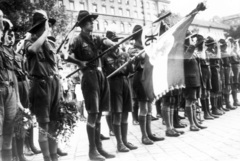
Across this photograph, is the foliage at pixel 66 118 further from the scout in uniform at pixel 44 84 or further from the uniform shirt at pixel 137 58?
the uniform shirt at pixel 137 58

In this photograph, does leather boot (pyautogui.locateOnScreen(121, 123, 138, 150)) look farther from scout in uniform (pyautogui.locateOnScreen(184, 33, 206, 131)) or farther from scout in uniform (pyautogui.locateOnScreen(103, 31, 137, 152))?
scout in uniform (pyautogui.locateOnScreen(184, 33, 206, 131))

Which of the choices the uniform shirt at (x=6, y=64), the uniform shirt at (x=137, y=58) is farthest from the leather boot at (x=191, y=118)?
the uniform shirt at (x=6, y=64)

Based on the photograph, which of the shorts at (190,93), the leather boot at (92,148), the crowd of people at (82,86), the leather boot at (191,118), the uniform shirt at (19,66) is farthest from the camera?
the shorts at (190,93)

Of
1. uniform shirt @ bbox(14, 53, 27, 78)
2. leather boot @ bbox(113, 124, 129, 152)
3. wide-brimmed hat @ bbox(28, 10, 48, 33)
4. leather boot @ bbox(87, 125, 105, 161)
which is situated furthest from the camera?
uniform shirt @ bbox(14, 53, 27, 78)

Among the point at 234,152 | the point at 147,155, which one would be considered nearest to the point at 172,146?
the point at 147,155

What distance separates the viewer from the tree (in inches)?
982

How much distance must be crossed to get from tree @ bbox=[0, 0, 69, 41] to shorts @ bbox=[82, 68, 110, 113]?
1669 centimetres

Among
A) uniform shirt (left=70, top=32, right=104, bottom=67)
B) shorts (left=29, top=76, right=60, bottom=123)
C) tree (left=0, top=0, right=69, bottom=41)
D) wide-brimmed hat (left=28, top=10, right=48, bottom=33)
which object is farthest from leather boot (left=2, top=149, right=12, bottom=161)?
tree (left=0, top=0, right=69, bottom=41)

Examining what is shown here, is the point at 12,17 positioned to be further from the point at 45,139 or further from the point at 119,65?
the point at 45,139

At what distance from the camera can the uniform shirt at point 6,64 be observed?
4370 millimetres

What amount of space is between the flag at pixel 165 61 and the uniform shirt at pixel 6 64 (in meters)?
2.11

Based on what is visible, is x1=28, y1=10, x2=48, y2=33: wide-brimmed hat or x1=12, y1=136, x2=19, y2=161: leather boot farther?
x1=12, y1=136, x2=19, y2=161: leather boot

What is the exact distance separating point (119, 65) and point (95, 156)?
6.64ft

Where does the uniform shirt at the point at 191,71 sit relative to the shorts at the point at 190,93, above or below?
above
